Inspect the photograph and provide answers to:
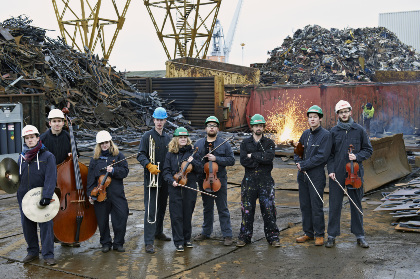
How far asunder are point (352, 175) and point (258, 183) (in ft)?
4.09

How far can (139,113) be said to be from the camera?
23.4 metres

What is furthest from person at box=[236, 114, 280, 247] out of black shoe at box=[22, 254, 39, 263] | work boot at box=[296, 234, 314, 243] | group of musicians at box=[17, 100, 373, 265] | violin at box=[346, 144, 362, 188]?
black shoe at box=[22, 254, 39, 263]

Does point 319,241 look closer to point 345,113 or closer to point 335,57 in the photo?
point 345,113

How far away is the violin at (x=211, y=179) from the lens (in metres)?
6.76

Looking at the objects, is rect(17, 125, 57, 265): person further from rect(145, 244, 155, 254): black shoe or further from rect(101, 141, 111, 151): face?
rect(145, 244, 155, 254): black shoe

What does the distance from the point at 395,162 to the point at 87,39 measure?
32.2 meters

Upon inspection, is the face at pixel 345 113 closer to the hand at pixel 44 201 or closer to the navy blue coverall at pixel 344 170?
the navy blue coverall at pixel 344 170

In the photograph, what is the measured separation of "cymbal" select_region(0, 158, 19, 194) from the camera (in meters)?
6.71

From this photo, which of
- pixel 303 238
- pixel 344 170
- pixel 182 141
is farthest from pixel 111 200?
pixel 344 170

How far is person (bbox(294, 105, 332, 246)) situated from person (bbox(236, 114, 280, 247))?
44cm

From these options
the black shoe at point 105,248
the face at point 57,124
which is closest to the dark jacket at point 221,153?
the black shoe at point 105,248

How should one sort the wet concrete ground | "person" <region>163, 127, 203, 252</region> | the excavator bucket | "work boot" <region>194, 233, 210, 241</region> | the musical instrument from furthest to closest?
the excavator bucket < "work boot" <region>194, 233, 210, 241</region> < "person" <region>163, 127, 203, 252</region> < the musical instrument < the wet concrete ground

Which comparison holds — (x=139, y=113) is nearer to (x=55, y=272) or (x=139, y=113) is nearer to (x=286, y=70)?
(x=286, y=70)

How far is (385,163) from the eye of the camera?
11.4 m
